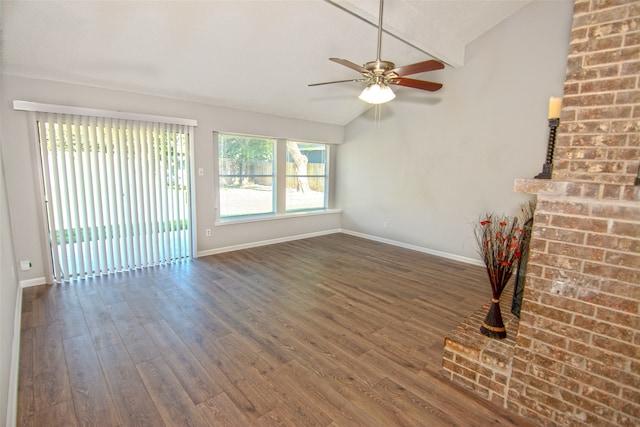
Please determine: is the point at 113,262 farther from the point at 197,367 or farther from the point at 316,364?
the point at 316,364

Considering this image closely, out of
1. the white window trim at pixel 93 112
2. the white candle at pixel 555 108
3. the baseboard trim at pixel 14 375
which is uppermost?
the white window trim at pixel 93 112

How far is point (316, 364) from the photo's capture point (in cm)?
223

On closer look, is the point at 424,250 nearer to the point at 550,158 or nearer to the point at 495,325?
the point at 495,325

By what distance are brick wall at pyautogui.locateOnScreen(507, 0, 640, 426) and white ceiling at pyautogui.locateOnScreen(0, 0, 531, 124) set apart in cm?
212

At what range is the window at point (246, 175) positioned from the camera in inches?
197

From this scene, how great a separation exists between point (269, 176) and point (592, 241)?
481cm

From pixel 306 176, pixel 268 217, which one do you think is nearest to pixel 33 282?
pixel 268 217

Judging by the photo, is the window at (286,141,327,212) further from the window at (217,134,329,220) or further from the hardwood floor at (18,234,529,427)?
the hardwood floor at (18,234,529,427)

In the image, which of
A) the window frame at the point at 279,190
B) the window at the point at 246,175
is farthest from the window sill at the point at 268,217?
the window at the point at 246,175

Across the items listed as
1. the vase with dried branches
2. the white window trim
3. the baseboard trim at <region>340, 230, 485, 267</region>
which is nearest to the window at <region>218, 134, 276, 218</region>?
the white window trim

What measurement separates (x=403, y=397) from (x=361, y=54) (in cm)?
396

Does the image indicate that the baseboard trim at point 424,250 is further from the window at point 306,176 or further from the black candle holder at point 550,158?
the black candle holder at point 550,158

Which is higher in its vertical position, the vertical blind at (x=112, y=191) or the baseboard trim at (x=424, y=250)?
the vertical blind at (x=112, y=191)

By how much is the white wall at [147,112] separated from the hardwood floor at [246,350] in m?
0.76
